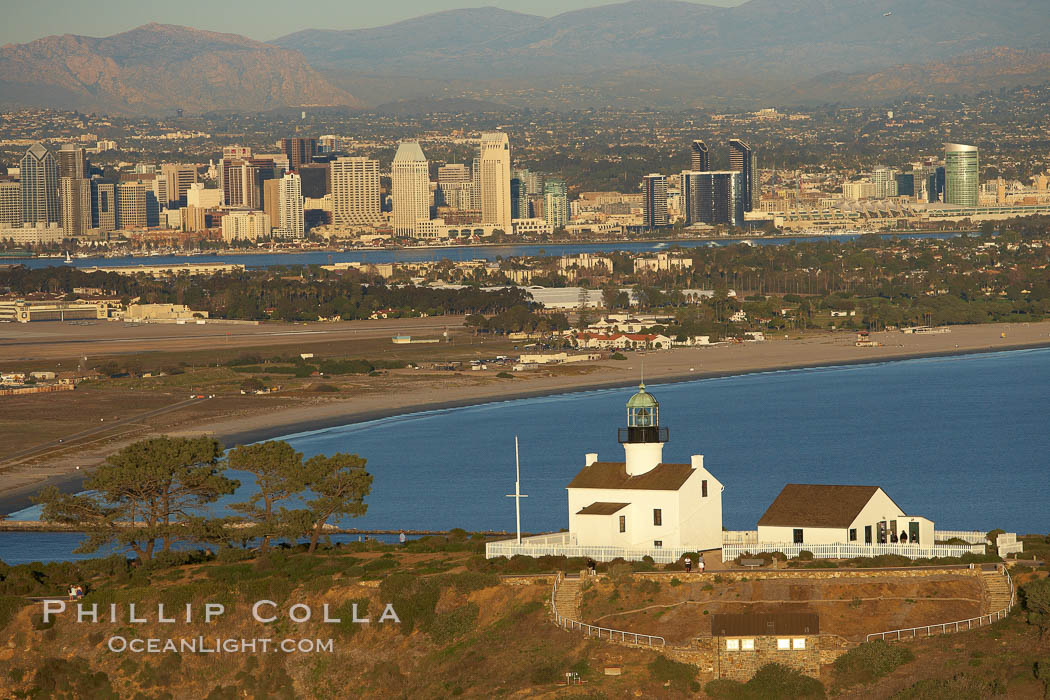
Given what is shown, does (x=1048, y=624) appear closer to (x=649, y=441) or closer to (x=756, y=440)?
(x=649, y=441)

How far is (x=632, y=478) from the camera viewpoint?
94.5ft

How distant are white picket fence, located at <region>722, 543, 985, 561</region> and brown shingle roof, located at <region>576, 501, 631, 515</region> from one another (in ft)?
6.02

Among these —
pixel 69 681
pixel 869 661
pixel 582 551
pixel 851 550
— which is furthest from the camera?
pixel 582 551

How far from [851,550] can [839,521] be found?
2.86 ft

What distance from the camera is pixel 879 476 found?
5191cm

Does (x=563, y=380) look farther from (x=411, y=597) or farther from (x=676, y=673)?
(x=676, y=673)

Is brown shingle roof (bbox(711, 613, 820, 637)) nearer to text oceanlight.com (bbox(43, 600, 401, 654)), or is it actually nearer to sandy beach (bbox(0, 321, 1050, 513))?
text oceanlight.com (bbox(43, 600, 401, 654))

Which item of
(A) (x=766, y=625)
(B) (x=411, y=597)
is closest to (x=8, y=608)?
(B) (x=411, y=597)

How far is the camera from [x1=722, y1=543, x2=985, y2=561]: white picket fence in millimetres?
26672

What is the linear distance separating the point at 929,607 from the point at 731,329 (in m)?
78.7

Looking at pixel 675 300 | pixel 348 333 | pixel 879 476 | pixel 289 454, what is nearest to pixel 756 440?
pixel 879 476

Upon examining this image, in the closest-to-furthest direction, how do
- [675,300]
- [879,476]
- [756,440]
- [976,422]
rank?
[879,476], [756,440], [976,422], [675,300]

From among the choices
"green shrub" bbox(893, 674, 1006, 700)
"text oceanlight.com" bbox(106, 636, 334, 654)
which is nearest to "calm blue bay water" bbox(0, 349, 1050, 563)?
"text oceanlight.com" bbox(106, 636, 334, 654)

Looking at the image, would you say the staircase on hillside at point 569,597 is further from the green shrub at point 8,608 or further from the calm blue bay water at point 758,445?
the calm blue bay water at point 758,445
